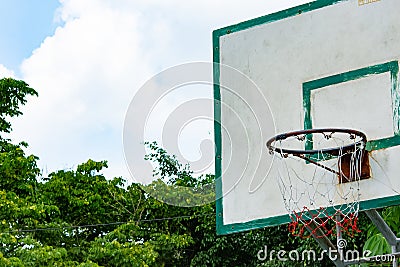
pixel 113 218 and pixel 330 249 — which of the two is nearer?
pixel 330 249

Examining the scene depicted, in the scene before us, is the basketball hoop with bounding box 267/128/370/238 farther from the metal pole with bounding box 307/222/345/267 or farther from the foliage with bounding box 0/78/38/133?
the foliage with bounding box 0/78/38/133

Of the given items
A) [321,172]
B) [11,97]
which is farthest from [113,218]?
[321,172]

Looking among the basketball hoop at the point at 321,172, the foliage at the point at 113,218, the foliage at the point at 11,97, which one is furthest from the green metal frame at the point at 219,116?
the foliage at the point at 11,97

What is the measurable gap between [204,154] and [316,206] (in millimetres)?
1677

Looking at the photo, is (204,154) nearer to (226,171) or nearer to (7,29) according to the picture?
(226,171)

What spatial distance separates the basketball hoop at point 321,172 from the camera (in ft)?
12.7

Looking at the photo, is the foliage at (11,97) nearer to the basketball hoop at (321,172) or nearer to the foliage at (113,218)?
the foliage at (113,218)

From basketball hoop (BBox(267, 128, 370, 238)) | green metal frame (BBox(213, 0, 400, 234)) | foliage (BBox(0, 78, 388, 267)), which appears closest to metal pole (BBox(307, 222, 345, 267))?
basketball hoop (BBox(267, 128, 370, 238))

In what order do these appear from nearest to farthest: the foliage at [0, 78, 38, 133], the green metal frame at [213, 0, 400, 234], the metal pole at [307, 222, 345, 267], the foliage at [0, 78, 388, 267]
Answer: the green metal frame at [213, 0, 400, 234] < the metal pole at [307, 222, 345, 267] < the foliage at [0, 78, 388, 267] < the foliage at [0, 78, 38, 133]

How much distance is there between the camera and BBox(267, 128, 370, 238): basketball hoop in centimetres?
386

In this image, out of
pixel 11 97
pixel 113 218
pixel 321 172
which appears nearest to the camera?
pixel 321 172

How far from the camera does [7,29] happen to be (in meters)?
12.0

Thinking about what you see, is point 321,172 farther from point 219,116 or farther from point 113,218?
point 113,218

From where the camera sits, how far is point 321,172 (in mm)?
4008
